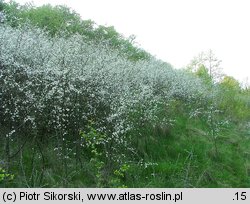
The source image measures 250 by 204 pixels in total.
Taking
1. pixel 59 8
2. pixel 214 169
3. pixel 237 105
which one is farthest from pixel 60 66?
pixel 59 8

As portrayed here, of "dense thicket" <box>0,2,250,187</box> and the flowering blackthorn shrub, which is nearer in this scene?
"dense thicket" <box>0,2,250,187</box>

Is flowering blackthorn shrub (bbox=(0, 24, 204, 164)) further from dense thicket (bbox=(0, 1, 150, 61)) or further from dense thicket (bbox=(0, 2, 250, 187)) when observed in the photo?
dense thicket (bbox=(0, 1, 150, 61))

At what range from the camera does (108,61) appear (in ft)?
32.8

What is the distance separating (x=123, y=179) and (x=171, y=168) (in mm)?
1268

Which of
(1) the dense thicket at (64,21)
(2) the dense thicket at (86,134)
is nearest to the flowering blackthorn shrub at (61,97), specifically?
(2) the dense thicket at (86,134)

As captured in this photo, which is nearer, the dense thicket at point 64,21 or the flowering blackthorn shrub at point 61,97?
the flowering blackthorn shrub at point 61,97

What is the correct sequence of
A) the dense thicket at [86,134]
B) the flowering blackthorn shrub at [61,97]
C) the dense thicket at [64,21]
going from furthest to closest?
the dense thicket at [64,21], the flowering blackthorn shrub at [61,97], the dense thicket at [86,134]

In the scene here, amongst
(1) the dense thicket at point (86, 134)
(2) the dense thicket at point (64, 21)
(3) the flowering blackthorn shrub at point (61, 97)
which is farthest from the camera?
(2) the dense thicket at point (64, 21)

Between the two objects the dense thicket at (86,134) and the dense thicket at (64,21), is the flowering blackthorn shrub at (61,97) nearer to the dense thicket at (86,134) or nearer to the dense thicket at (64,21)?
the dense thicket at (86,134)

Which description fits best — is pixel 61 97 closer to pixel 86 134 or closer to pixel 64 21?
pixel 86 134

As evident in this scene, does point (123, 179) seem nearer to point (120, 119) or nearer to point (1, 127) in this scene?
point (120, 119)

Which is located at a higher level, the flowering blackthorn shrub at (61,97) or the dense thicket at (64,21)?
the dense thicket at (64,21)

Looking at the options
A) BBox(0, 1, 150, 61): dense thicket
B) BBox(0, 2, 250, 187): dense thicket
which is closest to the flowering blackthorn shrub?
BBox(0, 2, 250, 187): dense thicket

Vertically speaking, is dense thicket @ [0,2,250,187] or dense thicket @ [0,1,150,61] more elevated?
dense thicket @ [0,1,150,61]
